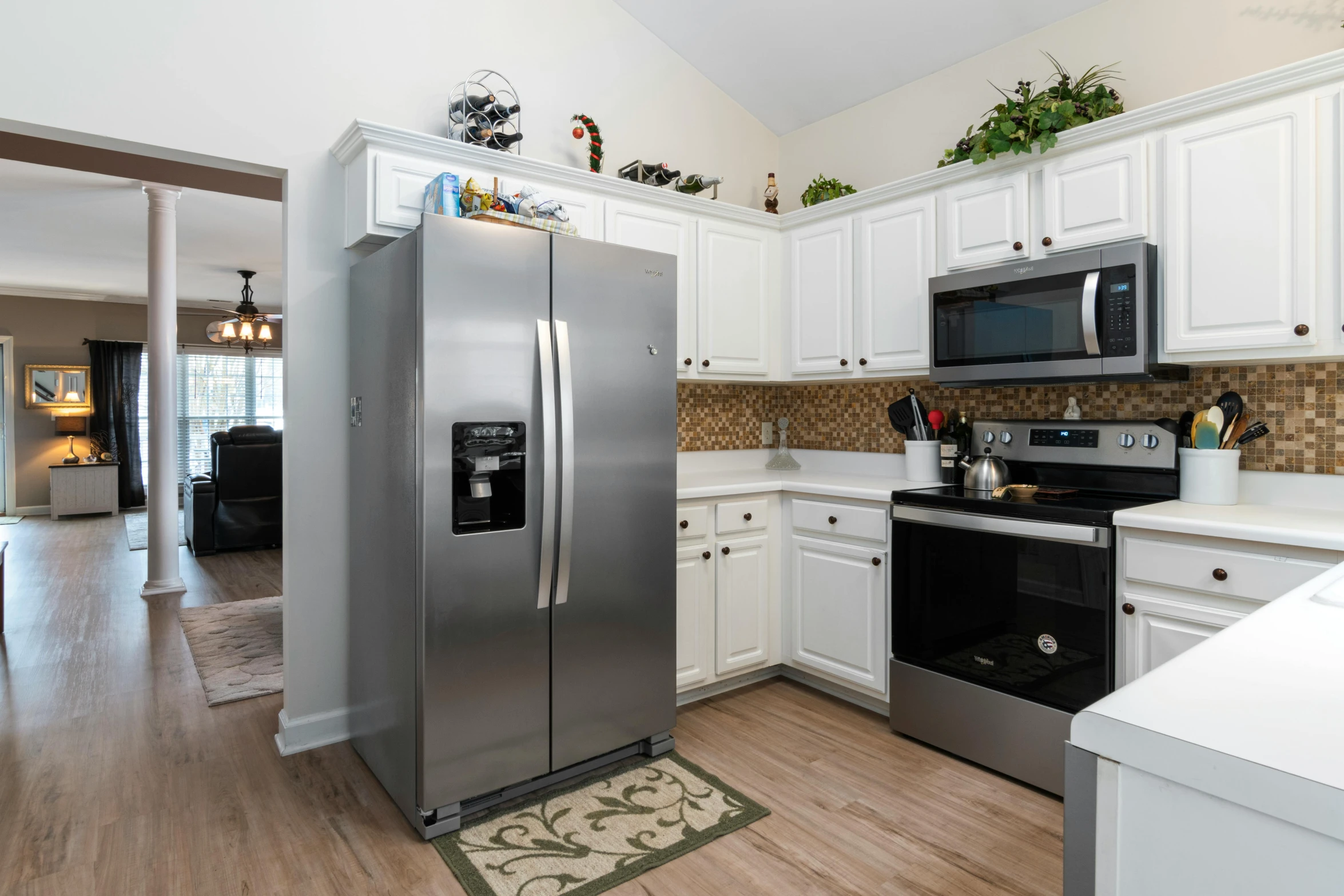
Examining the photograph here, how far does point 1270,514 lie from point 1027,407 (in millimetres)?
970

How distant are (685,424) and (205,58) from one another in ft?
7.72

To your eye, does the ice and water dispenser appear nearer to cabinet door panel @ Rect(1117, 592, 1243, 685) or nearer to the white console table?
cabinet door panel @ Rect(1117, 592, 1243, 685)

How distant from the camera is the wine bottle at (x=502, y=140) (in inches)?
109

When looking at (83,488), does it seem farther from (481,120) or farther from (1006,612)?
(1006,612)

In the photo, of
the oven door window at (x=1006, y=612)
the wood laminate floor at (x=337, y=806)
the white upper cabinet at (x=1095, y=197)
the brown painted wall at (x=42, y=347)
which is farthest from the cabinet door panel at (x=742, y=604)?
the brown painted wall at (x=42, y=347)

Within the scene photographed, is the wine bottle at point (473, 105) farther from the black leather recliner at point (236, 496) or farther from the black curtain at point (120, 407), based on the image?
the black curtain at point (120, 407)

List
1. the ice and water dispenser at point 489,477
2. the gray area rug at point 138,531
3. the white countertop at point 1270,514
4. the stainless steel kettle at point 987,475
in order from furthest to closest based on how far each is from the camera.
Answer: the gray area rug at point 138,531, the stainless steel kettle at point 987,475, the ice and water dispenser at point 489,477, the white countertop at point 1270,514

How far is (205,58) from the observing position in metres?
2.46

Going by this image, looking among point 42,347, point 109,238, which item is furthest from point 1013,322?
point 42,347

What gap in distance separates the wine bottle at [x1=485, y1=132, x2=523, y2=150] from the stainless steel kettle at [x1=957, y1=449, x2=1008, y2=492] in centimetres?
209

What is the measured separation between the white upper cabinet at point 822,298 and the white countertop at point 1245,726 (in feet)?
8.36

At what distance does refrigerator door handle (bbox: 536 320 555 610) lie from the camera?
225 centimetres

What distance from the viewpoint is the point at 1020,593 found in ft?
7.84

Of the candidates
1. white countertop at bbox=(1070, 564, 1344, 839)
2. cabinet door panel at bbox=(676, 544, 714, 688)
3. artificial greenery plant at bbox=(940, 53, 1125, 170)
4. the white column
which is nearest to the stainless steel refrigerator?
cabinet door panel at bbox=(676, 544, 714, 688)
